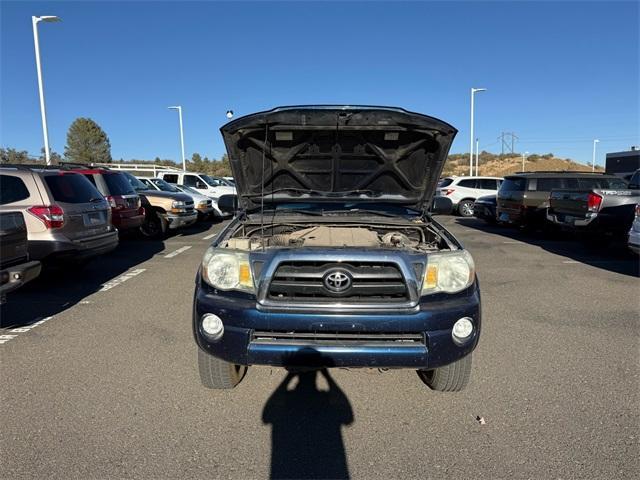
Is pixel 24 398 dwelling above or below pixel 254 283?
below

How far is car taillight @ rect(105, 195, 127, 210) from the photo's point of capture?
A: 9.14 meters

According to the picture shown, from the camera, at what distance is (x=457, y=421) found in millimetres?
2895

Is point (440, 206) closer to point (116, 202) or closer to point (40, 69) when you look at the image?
point (116, 202)

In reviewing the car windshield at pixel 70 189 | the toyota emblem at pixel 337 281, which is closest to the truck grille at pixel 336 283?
the toyota emblem at pixel 337 281

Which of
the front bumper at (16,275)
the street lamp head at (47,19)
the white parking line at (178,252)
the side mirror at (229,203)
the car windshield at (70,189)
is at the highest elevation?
the street lamp head at (47,19)

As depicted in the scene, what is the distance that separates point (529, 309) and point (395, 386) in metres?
2.79

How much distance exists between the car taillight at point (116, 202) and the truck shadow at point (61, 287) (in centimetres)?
99

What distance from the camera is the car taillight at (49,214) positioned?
591 centimetres

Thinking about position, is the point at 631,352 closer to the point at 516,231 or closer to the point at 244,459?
the point at 244,459

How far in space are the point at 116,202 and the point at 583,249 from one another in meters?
10.3

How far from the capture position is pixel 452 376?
3.13 metres

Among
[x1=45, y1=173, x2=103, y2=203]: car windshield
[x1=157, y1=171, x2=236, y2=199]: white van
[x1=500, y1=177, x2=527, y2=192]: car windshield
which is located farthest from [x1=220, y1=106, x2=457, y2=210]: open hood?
[x1=157, y1=171, x2=236, y2=199]: white van

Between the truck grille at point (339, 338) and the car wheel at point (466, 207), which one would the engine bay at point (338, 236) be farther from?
the car wheel at point (466, 207)

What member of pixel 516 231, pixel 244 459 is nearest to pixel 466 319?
pixel 244 459
